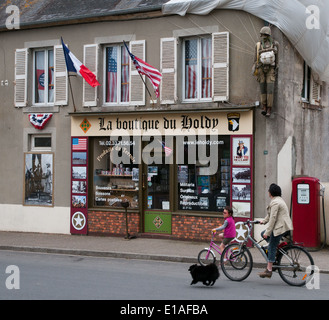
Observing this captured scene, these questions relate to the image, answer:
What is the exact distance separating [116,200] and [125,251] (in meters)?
2.74

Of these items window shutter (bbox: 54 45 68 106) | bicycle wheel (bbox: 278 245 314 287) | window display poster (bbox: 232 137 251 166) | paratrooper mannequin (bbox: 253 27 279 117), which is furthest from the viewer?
window shutter (bbox: 54 45 68 106)

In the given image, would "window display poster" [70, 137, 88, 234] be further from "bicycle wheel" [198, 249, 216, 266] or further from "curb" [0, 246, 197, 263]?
"bicycle wheel" [198, 249, 216, 266]

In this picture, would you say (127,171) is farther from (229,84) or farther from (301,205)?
(301,205)

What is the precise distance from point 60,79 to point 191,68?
3947 millimetres

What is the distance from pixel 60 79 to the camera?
1579 cm

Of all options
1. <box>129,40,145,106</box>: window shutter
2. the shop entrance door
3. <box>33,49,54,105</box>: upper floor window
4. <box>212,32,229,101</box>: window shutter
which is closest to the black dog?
the shop entrance door

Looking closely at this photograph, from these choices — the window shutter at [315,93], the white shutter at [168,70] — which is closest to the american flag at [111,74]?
the white shutter at [168,70]

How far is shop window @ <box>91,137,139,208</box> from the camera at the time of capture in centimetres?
1513

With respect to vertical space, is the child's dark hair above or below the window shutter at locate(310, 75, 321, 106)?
below

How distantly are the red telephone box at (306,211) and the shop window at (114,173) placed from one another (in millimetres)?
4486

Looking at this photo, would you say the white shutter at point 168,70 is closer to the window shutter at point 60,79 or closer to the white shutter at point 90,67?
the white shutter at point 90,67

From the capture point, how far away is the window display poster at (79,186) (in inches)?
608

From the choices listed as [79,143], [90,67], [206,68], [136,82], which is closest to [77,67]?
[90,67]

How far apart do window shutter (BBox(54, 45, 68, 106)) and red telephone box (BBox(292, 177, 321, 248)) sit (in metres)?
7.10
